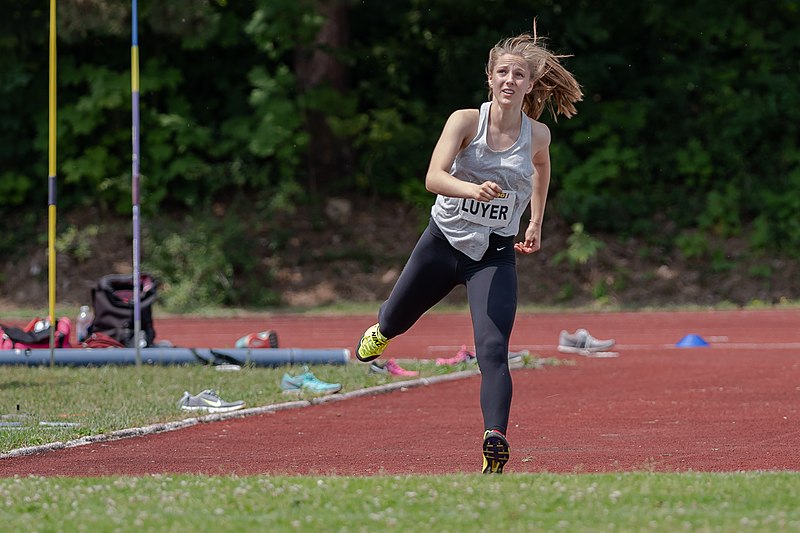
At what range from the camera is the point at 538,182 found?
7633 mm

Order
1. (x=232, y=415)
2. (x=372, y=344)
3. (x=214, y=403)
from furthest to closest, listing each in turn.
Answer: (x=214, y=403)
(x=232, y=415)
(x=372, y=344)

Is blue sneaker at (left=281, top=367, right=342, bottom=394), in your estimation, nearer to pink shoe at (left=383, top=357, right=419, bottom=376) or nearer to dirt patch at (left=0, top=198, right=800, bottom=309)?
pink shoe at (left=383, top=357, right=419, bottom=376)

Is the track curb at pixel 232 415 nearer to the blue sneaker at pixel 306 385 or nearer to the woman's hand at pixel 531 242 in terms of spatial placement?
the blue sneaker at pixel 306 385

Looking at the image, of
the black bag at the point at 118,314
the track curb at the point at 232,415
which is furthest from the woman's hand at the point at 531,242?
the black bag at the point at 118,314

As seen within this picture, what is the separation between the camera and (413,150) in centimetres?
3042

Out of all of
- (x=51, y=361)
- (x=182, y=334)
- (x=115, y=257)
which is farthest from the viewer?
(x=115, y=257)

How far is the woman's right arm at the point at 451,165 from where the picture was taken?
6.52m

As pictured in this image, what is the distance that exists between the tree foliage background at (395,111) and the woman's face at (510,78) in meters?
21.7

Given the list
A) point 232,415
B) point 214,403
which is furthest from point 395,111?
point 232,415

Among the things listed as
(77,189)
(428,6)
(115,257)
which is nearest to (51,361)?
(115,257)

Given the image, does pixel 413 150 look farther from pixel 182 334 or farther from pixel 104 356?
pixel 104 356

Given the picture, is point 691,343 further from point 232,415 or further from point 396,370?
point 232,415

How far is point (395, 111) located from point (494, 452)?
78.1ft

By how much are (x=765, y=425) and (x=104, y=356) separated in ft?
24.1
